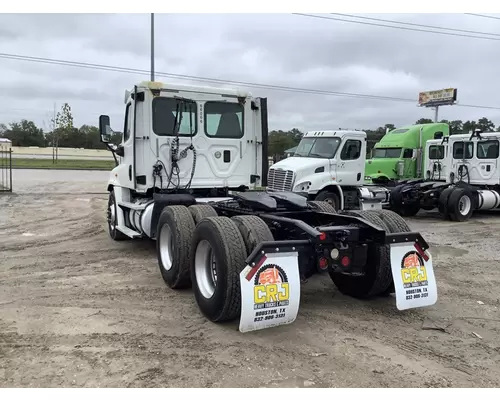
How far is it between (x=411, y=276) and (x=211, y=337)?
2.08m

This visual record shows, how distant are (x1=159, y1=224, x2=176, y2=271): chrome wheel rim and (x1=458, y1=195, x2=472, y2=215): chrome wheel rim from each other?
409 inches

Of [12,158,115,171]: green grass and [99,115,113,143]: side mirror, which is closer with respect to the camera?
[99,115,113,143]: side mirror

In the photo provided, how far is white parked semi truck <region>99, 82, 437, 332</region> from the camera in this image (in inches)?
166

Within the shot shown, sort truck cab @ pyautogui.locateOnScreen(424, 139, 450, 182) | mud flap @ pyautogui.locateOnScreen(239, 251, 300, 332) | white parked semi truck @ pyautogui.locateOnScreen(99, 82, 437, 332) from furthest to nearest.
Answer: truck cab @ pyautogui.locateOnScreen(424, 139, 450, 182), white parked semi truck @ pyautogui.locateOnScreen(99, 82, 437, 332), mud flap @ pyautogui.locateOnScreen(239, 251, 300, 332)

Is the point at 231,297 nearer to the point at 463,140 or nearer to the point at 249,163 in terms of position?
the point at 249,163

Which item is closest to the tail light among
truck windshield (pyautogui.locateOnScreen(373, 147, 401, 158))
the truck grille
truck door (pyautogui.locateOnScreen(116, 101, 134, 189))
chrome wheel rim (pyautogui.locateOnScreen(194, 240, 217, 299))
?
chrome wheel rim (pyautogui.locateOnScreen(194, 240, 217, 299))

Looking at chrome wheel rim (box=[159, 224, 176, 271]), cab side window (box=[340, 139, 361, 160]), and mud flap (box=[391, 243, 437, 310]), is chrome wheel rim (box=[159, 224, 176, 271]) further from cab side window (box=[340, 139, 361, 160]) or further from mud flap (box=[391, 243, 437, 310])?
cab side window (box=[340, 139, 361, 160])

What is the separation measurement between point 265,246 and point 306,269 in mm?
622

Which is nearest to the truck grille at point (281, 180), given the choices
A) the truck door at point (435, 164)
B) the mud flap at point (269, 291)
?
the truck door at point (435, 164)

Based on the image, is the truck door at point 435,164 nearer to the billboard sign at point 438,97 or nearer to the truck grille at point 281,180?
the truck grille at point 281,180

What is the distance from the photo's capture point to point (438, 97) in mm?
57688

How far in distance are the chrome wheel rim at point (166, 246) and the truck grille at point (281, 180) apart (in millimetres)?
6581

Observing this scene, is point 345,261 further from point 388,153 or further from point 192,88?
point 388,153

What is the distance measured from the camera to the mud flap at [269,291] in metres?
3.99
